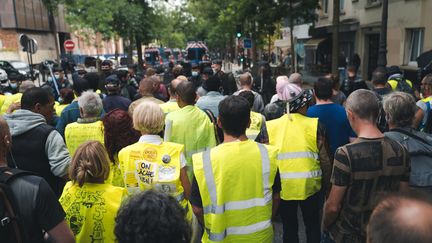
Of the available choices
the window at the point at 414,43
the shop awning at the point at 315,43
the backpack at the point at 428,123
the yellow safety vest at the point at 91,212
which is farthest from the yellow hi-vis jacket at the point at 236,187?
the shop awning at the point at 315,43

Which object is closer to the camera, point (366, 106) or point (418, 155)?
point (366, 106)

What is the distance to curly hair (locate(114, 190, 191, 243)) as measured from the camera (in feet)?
5.29

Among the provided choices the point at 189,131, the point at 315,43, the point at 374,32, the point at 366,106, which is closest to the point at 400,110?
the point at 366,106

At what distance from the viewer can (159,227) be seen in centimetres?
162

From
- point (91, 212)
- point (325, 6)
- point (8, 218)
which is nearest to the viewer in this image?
point (8, 218)

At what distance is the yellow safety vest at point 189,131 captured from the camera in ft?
13.6

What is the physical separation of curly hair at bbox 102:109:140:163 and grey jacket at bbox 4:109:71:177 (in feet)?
1.31

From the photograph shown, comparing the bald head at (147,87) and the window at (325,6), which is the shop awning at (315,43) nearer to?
the window at (325,6)

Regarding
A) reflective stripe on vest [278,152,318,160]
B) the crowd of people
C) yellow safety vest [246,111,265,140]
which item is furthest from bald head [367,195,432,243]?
yellow safety vest [246,111,265,140]

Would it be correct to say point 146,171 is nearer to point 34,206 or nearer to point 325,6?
point 34,206

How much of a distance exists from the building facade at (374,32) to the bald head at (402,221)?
16186 millimetres

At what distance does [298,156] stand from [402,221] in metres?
2.31

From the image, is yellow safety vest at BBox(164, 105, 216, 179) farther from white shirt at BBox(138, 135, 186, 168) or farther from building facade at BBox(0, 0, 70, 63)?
building facade at BBox(0, 0, 70, 63)

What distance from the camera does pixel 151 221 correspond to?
1.62 metres
